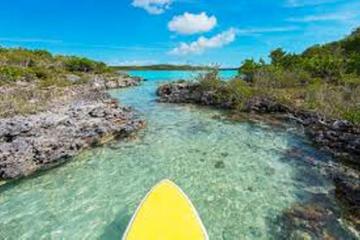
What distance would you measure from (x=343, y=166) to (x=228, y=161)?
3269 millimetres

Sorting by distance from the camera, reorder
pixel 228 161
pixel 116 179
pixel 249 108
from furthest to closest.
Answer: pixel 249 108, pixel 228 161, pixel 116 179

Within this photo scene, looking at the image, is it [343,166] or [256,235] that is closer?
[256,235]

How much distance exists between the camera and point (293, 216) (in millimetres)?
6582

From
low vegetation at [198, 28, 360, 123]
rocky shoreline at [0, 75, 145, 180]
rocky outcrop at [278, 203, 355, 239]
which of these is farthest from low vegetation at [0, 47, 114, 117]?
low vegetation at [198, 28, 360, 123]

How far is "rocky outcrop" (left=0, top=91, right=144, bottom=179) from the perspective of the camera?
8641 mm

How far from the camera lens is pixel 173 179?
8.46 m

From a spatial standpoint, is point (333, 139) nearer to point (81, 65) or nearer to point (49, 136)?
point (49, 136)

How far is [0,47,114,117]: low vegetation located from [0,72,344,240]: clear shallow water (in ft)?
17.7

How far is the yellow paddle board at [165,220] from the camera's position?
5.13m

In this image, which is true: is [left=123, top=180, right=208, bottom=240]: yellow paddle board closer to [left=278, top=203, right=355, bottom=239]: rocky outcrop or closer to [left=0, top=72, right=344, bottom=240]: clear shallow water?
[left=0, top=72, right=344, bottom=240]: clear shallow water

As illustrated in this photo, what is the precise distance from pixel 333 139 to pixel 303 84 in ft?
48.4

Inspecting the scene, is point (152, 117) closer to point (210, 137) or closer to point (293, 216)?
point (210, 137)

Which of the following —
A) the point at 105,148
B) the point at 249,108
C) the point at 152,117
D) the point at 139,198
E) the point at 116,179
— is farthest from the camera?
the point at 249,108

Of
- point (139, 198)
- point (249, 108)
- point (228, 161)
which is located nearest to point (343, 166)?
point (228, 161)
